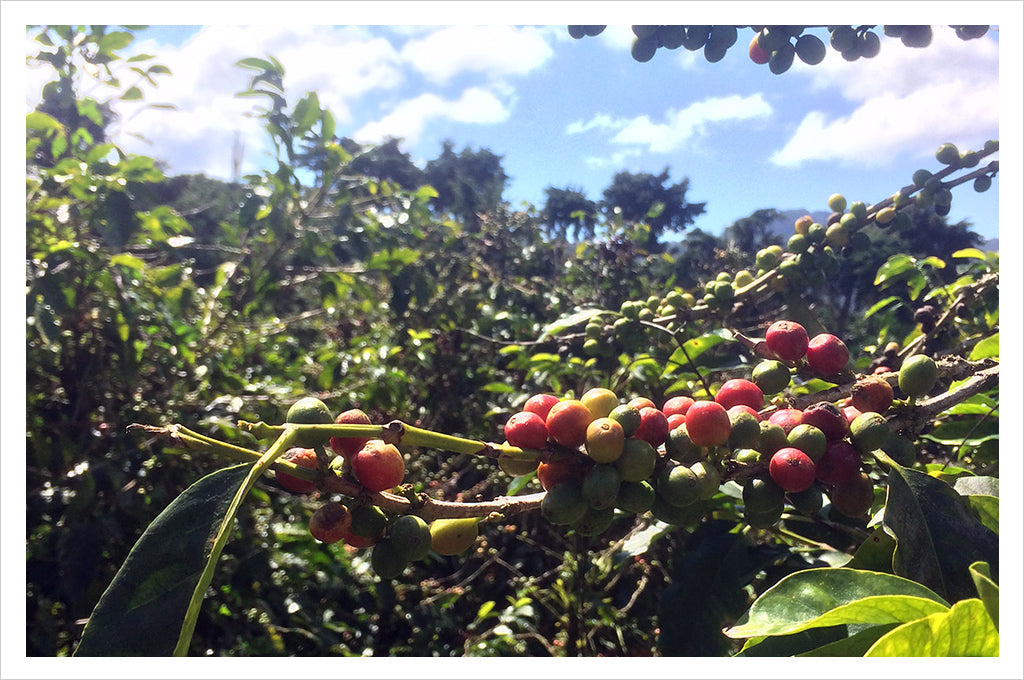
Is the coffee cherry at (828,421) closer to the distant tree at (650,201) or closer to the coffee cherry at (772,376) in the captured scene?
the coffee cherry at (772,376)

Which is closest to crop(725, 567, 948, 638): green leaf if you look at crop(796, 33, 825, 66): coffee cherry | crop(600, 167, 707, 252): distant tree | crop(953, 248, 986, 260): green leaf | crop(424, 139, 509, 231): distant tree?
crop(796, 33, 825, 66): coffee cherry

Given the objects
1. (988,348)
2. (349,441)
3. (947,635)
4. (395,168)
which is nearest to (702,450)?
(947,635)

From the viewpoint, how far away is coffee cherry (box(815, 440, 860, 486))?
67 cm

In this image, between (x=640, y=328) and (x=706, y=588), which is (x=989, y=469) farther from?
(x=640, y=328)

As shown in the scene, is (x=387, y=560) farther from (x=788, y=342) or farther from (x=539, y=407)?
(x=788, y=342)

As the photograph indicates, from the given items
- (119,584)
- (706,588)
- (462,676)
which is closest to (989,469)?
(706,588)

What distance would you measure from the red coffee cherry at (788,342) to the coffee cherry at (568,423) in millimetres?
301

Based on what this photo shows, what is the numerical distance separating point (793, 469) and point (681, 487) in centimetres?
12

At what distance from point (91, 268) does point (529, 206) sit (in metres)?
2.30

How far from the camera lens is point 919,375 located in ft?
2.35

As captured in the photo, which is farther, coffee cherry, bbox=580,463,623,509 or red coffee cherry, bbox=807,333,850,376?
red coffee cherry, bbox=807,333,850,376

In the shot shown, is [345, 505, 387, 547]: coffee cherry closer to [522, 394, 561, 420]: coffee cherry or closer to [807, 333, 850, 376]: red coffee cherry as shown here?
[522, 394, 561, 420]: coffee cherry

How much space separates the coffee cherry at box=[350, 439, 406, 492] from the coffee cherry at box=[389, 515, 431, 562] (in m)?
0.05

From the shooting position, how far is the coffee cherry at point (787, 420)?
691 millimetres
